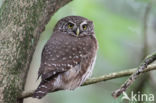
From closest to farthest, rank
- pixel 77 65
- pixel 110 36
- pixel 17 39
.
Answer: pixel 17 39
pixel 77 65
pixel 110 36

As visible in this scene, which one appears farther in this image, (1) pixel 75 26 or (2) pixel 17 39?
(1) pixel 75 26

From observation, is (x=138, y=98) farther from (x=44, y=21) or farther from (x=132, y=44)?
(x=132, y=44)

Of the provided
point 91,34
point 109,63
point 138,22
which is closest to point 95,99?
point 109,63

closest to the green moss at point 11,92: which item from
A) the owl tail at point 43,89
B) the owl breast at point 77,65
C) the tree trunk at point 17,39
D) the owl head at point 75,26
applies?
the tree trunk at point 17,39

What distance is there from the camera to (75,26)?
4.18 m

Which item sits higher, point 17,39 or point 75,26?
point 17,39

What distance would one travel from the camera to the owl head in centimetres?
412

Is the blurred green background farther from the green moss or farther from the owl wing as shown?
the green moss

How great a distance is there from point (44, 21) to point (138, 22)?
5.70 ft

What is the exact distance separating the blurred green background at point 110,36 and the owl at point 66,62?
476mm

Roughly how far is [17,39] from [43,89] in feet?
1.53

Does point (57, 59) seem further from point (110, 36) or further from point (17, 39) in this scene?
point (110, 36)

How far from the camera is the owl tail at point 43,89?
287cm

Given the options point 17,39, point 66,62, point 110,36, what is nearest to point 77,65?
point 66,62
